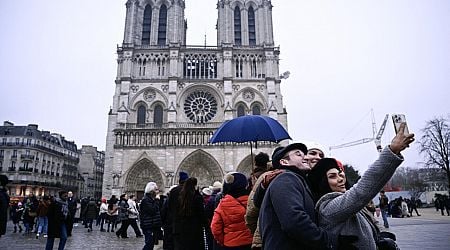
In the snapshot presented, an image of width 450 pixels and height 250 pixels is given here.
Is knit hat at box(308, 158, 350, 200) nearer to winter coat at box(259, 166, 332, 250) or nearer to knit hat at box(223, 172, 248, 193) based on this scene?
winter coat at box(259, 166, 332, 250)

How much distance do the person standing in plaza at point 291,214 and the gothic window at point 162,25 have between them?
3043cm

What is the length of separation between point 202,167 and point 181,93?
23.1 feet

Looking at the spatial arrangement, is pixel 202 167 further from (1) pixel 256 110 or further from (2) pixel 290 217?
(2) pixel 290 217

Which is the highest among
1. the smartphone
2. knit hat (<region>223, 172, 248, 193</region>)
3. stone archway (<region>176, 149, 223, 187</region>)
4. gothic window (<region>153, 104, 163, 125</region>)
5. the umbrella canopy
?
gothic window (<region>153, 104, 163, 125</region>)

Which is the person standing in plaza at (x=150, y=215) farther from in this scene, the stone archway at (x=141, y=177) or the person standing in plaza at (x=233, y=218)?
the stone archway at (x=141, y=177)

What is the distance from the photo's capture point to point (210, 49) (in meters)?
30.1

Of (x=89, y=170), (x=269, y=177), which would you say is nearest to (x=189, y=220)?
(x=269, y=177)

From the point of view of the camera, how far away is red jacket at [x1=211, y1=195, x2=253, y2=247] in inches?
129

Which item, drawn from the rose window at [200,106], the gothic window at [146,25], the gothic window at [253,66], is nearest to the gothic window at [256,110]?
the gothic window at [253,66]

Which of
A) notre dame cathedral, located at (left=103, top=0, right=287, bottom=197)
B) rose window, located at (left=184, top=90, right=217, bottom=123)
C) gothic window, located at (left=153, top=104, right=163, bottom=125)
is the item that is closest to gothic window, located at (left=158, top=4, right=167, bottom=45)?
notre dame cathedral, located at (left=103, top=0, right=287, bottom=197)

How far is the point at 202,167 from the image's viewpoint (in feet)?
90.4

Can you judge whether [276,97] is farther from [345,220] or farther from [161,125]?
[345,220]

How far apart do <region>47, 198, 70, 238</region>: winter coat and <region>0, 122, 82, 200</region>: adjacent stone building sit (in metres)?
29.9

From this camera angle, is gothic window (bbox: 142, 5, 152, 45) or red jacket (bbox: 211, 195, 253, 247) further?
gothic window (bbox: 142, 5, 152, 45)
